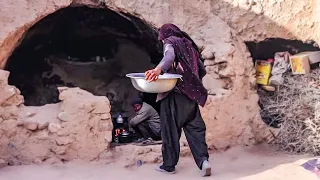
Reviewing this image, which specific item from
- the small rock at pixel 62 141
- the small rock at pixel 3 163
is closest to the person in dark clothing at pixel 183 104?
the small rock at pixel 62 141

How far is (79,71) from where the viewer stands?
704cm

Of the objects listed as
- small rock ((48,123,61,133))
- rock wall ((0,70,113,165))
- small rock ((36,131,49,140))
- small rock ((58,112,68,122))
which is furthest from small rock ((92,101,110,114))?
small rock ((36,131,49,140))

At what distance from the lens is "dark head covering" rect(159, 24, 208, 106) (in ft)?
13.5

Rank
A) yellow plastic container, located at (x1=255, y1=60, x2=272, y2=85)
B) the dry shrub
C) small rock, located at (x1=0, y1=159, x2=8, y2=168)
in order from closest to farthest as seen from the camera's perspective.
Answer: small rock, located at (x1=0, y1=159, x2=8, y2=168) < the dry shrub < yellow plastic container, located at (x1=255, y1=60, x2=272, y2=85)

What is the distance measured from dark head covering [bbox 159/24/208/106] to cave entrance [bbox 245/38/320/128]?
1.49 meters

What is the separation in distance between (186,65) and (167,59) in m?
0.32

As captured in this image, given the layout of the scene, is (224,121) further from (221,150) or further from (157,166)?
(157,166)

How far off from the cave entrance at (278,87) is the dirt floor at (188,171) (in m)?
0.59

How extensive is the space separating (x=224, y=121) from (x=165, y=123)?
1174 mm

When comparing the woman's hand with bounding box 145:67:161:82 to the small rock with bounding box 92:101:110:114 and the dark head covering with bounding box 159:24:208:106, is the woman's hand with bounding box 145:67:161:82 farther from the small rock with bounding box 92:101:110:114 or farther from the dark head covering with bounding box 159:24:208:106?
the small rock with bounding box 92:101:110:114

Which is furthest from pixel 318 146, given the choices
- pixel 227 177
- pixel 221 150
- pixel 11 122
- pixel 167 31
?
pixel 11 122

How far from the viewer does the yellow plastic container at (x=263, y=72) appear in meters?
5.63

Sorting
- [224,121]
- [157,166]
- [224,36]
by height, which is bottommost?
[157,166]

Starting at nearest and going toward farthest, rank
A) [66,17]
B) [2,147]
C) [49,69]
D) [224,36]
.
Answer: [2,147]
[224,36]
[66,17]
[49,69]
